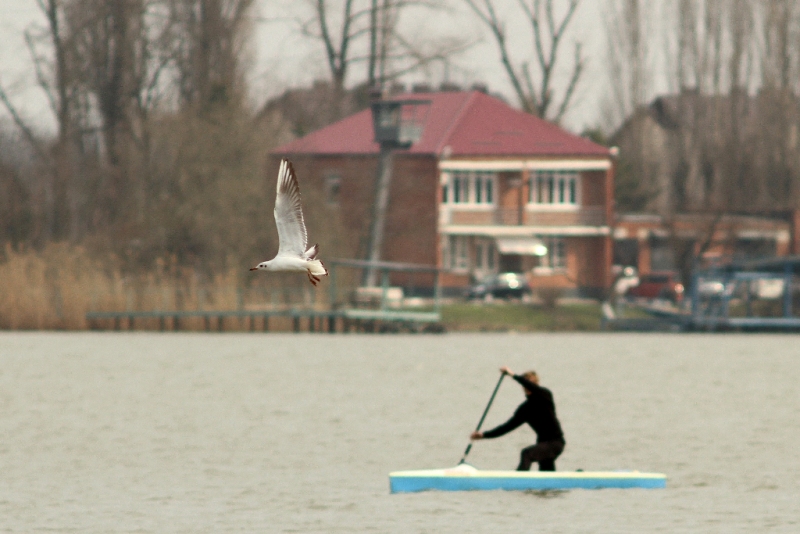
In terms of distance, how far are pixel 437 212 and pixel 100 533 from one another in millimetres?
57138

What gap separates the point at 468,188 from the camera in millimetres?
79312

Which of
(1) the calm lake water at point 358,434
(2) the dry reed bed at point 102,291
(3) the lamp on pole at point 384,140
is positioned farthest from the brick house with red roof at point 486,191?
(2) the dry reed bed at point 102,291

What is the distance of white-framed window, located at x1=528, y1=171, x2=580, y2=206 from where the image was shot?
79625 millimetres

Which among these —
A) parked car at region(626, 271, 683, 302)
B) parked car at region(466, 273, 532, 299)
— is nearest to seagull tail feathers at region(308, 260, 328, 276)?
parked car at region(466, 273, 532, 299)

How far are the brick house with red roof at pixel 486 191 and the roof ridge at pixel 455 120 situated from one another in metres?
0.05

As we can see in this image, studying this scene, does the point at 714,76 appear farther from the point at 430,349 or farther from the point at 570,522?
the point at 570,522

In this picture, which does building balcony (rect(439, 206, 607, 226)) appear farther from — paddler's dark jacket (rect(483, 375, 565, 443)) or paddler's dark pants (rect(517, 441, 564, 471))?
paddler's dark jacket (rect(483, 375, 565, 443))

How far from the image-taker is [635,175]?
9088 centimetres

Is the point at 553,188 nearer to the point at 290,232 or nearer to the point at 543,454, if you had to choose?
the point at 543,454

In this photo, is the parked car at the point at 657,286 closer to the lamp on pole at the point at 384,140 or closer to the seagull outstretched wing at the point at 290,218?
the lamp on pole at the point at 384,140

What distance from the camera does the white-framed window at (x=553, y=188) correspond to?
79.6m

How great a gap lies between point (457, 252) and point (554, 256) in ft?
16.2

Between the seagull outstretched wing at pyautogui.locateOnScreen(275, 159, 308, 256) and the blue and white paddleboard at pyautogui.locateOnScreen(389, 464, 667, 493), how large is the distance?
12.1 metres

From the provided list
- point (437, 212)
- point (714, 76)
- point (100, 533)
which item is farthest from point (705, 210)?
point (100, 533)
